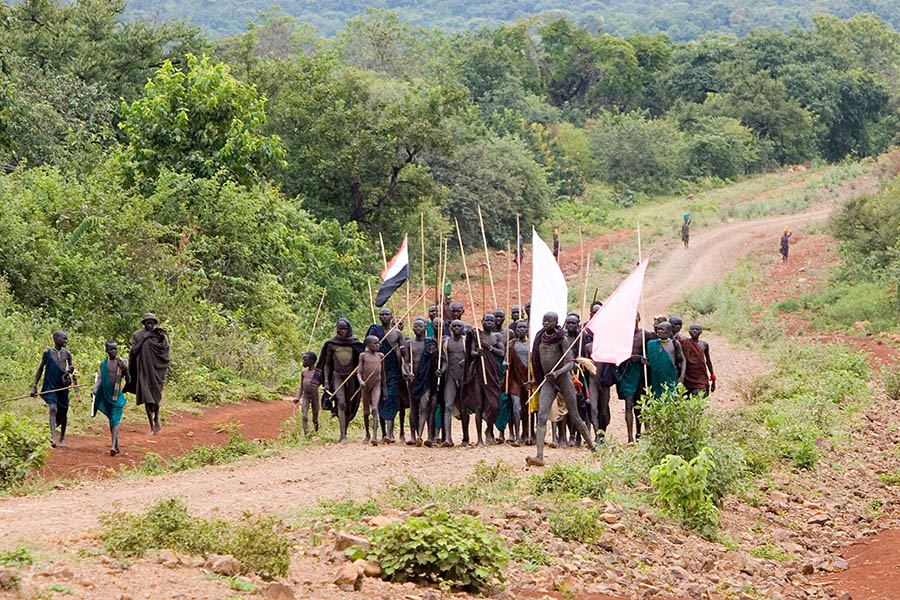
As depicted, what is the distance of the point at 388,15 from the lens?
68438 millimetres

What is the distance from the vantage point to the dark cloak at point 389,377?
551 inches

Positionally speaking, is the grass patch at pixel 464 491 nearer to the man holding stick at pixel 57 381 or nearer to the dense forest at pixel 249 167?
the man holding stick at pixel 57 381

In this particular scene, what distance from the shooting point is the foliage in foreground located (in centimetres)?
737

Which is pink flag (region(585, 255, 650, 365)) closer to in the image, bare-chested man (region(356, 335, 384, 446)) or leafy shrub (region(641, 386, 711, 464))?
leafy shrub (region(641, 386, 711, 464))

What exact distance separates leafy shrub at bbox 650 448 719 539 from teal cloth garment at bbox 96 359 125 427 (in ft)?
19.6

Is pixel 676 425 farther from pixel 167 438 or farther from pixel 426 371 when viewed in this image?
pixel 167 438

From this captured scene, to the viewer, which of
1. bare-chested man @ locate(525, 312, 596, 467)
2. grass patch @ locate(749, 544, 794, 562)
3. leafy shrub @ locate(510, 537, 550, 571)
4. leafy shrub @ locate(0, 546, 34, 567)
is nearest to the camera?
leafy shrub @ locate(0, 546, 34, 567)

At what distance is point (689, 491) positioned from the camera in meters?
10.3

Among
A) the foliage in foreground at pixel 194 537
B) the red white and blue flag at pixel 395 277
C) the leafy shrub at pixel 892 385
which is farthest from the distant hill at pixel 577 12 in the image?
the foliage in foreground at pixel 194 537

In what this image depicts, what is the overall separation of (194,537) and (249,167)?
15.3m

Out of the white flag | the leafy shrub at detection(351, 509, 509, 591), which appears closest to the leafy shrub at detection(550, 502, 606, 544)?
the leafy shrub at detection(351, 509, 509, 591)

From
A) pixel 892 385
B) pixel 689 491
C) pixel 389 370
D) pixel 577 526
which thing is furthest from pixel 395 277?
pixel 892 385

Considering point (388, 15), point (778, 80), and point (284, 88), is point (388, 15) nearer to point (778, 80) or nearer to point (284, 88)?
point (778, 80)

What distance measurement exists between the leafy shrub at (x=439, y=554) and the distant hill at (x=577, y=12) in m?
125
